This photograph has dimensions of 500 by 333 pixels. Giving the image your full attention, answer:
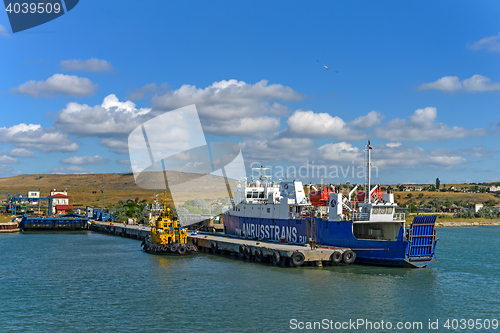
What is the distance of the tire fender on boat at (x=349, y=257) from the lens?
39.1 meters

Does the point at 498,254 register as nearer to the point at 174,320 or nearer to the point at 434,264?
the point at 434,264

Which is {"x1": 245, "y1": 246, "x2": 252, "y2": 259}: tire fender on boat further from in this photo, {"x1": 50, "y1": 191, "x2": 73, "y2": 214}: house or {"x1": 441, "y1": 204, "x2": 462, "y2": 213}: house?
{"x1": 441, "y1": 204, "x2": 462, "y2": 213}: house

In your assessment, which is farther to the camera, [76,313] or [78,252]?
[78,252]

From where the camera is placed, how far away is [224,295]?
96.5 ft

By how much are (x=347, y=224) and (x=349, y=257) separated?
122 inches

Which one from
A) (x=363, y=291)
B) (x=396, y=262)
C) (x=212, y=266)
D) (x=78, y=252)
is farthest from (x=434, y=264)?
(x=78, y=252)

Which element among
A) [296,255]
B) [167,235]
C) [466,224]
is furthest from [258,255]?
[466,224]

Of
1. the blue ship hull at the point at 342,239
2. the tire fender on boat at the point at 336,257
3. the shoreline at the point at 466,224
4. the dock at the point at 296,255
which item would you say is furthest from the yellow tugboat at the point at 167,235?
the shoreline at the point at 466,224

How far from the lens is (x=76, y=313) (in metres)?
25.6

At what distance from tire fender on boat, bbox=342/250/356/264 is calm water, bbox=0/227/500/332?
78 centimetres

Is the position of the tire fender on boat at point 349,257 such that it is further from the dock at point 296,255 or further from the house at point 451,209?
the house at point 451,209

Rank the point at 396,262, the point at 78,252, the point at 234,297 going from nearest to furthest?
the point at 234,297 < the point at 396,262 < the point at 78,252

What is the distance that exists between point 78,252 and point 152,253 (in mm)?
10424

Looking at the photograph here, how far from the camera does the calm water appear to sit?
24.1 m
